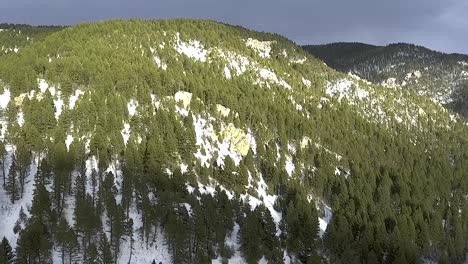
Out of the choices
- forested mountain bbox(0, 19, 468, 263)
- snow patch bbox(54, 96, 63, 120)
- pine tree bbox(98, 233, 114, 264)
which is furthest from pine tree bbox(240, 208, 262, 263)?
snow patch bbox(54, 96, 63, 120)

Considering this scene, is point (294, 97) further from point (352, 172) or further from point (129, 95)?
point (129, 95)

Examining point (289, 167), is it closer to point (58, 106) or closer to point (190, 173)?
point (190, 173)

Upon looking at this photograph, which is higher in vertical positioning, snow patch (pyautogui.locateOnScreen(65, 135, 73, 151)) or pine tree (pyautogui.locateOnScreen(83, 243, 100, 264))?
snow patch (pyautogui.locateOnScreen(65, 135, 73, 151))

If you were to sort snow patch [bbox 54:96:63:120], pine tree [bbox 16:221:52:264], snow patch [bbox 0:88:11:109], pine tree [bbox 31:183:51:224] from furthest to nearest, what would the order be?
snow patch [bbox 0:88:11:109] → snow patch [bbox 54:96:63:120] → pine tree [bbox 31:183:51:224] → pine tree [bbox 16:221:52:264]

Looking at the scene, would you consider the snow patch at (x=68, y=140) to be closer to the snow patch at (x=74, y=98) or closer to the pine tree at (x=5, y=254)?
the snow patch at (x=74, y=98)

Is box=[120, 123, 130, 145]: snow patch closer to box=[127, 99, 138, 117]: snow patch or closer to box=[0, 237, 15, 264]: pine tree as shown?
box=[127, 99, 138, 117]: snow patch

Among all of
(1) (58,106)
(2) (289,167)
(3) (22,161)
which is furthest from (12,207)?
(2) (289,167)

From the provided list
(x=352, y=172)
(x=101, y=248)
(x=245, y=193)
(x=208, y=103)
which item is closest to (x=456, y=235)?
(x=352, y=172)

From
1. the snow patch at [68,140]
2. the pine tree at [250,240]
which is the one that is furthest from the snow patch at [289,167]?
the snow patch at [68,140]

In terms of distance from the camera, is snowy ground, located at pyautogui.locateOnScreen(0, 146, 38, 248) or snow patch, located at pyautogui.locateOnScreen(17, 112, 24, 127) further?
snow patch, located at pyautogui.locateOnScreen(17, 112, 24, 127)
